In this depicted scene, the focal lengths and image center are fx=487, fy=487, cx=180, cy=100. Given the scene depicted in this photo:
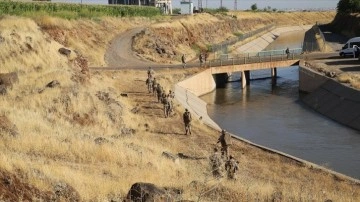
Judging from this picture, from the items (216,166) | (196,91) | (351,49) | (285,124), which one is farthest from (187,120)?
(351,49)

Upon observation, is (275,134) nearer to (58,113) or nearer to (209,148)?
(209,148)

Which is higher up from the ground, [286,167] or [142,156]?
[142,156]

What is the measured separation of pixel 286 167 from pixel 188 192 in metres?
11.8

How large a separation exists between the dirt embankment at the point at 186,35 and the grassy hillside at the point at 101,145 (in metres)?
14.9

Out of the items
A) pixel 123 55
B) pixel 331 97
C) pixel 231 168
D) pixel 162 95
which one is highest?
pixel 123 55

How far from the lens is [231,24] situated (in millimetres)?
114438

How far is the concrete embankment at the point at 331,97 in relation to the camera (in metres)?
38.2

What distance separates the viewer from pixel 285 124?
38.7 m

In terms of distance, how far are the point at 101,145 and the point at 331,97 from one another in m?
30.2

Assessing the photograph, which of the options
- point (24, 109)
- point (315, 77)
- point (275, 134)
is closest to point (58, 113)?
point (24, 109)

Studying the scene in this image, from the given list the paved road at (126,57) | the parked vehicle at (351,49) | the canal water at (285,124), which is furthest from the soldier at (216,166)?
the parked vehicle at (351,49)

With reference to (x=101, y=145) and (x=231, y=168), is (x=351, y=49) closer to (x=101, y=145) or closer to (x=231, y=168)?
(x=231, y=168)

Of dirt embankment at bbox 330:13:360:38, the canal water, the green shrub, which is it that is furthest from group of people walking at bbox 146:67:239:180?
dirt embankment at bbox 330:13:360:38

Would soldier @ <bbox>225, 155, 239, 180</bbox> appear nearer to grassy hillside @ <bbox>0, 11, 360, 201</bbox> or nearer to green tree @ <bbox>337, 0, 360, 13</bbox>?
grassy hillside @ <bbox>0, 11, 360, 201</bbox>
